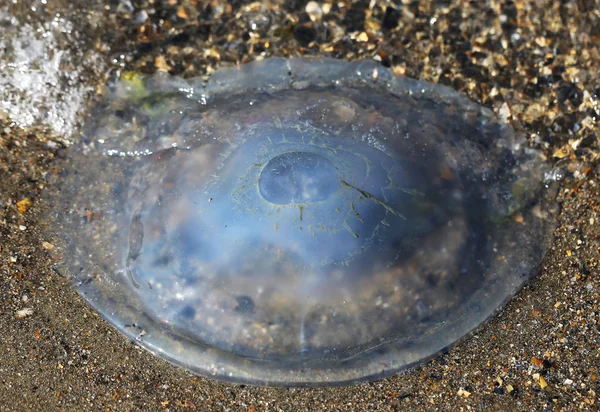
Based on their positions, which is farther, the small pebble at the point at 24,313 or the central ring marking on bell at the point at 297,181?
the small pebble at the point at 24,313

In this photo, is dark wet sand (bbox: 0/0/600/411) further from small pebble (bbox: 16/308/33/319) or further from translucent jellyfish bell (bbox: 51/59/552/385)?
translucent jellyfish bell (bbox: 51/59/552/385)

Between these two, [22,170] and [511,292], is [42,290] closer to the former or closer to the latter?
[22,170]

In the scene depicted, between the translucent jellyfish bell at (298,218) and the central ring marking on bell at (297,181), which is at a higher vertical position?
the central ring marking on bell at (297,181)

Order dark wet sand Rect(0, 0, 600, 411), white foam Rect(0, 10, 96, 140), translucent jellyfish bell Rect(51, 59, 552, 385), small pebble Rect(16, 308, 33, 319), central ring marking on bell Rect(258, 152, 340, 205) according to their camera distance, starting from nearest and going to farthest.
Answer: central ring marking on bell Rect(258, 152, 340, 205)
translucent jellyfish bell Rect(51, 59, 552, 385)
dark wet sand Rect(0, 0, 600, 411)
small pebble Rect(16, 308, 33, 319)
white foam Rect(0, 10, 96, 140)

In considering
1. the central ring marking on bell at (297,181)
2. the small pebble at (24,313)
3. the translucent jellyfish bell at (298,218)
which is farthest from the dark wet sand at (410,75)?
the central ring marking on bell at (297,181)

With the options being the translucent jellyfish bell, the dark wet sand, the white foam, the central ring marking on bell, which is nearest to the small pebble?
the dark wet sand

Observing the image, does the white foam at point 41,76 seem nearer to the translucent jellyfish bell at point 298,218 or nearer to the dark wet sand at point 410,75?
the dark wet sand at point 410,75
